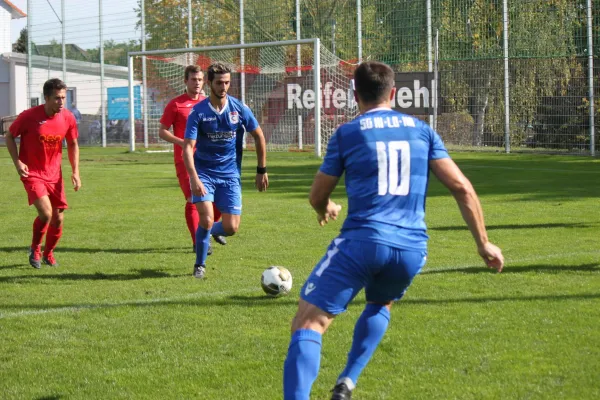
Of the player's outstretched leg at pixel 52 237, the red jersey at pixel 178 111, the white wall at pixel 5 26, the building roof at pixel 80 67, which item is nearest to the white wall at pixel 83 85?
the building roof at pixel 80 67

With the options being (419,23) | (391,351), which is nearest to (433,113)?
(419,23)

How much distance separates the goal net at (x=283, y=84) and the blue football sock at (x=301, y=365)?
2330 centimetres

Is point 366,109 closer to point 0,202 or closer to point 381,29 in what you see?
point 0,202

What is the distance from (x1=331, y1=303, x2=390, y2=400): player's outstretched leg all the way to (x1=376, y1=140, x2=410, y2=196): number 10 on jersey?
→ 2.42 feet

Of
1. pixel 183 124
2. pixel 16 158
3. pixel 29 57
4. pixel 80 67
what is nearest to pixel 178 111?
pixel 183 124

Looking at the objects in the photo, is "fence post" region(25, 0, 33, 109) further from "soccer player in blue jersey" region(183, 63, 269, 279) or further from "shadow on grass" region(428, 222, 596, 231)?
"soccer player in blue jersey" region(183, 63, 269, 279)

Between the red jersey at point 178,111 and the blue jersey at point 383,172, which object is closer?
the blue jersey at point 383,172

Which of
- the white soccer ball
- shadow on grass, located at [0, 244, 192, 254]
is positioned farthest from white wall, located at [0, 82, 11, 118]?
the white soccer ball

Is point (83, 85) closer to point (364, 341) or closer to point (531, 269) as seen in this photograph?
point (531, 269)

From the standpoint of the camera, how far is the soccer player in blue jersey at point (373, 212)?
4.18 m

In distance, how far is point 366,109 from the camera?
14.5 feet

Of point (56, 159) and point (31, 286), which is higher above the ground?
point (56, 159)

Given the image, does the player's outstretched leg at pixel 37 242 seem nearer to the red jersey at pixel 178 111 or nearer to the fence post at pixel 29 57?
the red jersey at pixel 178 111

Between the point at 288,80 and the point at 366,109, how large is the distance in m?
26.1
